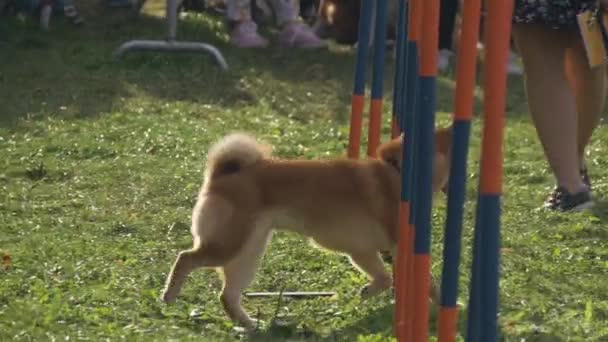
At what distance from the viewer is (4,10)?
36.6ft

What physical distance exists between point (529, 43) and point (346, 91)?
3465 millimetres

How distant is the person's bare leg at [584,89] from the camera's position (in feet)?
19.5

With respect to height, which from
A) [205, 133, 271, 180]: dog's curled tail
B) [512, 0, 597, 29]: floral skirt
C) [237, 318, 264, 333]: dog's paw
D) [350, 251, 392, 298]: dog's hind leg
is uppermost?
[512, 0, 597, 29]: floral skirt

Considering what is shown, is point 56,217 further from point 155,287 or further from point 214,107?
point 214,107

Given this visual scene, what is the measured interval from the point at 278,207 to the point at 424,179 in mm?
1187

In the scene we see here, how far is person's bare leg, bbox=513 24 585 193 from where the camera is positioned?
5.77 meters

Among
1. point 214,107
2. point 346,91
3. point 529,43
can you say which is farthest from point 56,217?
point 346,91

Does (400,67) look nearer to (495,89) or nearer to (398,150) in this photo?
(398,150)

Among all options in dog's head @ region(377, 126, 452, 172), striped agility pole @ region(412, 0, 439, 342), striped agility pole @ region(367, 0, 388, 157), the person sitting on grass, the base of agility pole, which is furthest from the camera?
the person sitting on grass

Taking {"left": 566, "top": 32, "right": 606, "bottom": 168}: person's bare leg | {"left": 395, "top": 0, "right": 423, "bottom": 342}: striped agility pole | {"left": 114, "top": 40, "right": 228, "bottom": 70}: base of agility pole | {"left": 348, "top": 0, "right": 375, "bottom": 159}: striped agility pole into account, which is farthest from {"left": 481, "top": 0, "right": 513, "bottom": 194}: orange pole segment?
{"left": 114, "top": 40, "right": 228, "bottom": 70}: base of agility pole

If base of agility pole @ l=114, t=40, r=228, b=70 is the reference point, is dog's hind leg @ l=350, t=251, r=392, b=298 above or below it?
below

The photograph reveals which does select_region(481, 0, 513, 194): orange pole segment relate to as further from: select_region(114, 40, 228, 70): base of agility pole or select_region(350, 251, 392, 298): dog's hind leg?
select_region(114, 40, 228, 70): base of agility pole

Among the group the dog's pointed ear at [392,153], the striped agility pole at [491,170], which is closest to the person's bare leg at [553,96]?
the dog's pointed ear at [392,153]

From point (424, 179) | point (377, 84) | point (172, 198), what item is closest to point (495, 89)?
point (424, 179)
